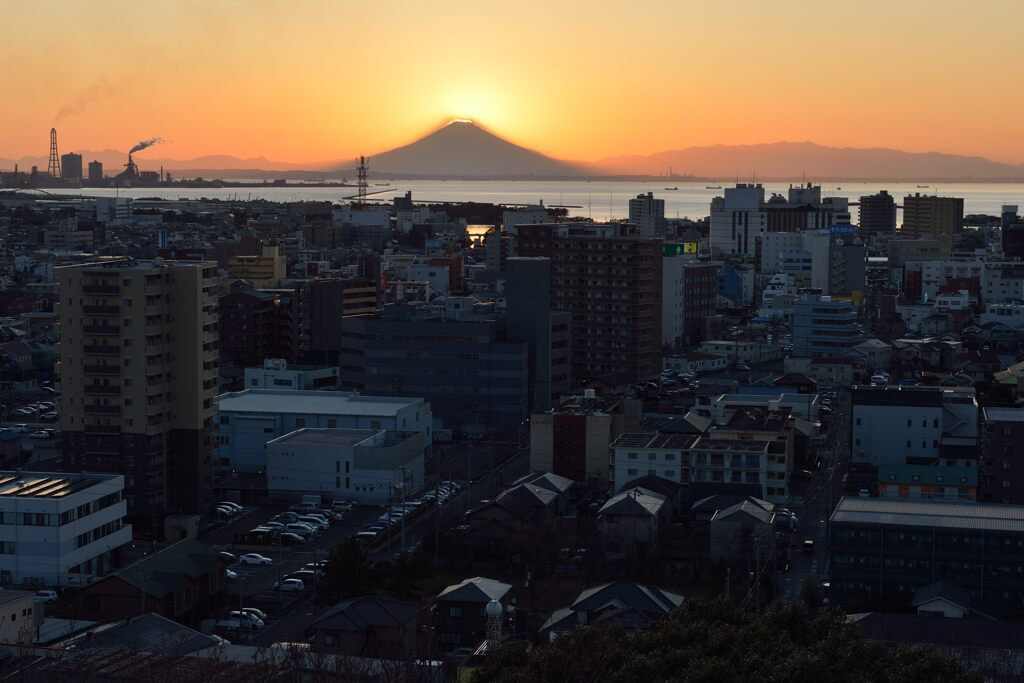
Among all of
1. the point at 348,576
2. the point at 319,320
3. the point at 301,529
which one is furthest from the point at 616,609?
the point at 319,320

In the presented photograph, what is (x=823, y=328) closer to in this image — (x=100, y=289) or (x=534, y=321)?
(x=534, y=321)

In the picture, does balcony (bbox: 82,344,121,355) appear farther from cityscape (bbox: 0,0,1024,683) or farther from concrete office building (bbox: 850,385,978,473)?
concrete office building (bbox: 850,385,978,473)

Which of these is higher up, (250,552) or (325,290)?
(325,290)

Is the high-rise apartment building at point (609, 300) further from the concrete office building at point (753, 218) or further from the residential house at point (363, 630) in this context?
the concrete office building at point (753, 218)

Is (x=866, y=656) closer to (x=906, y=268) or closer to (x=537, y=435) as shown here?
(x=537, y=435)

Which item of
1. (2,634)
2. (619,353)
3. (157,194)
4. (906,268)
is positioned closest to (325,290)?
(619,353)
